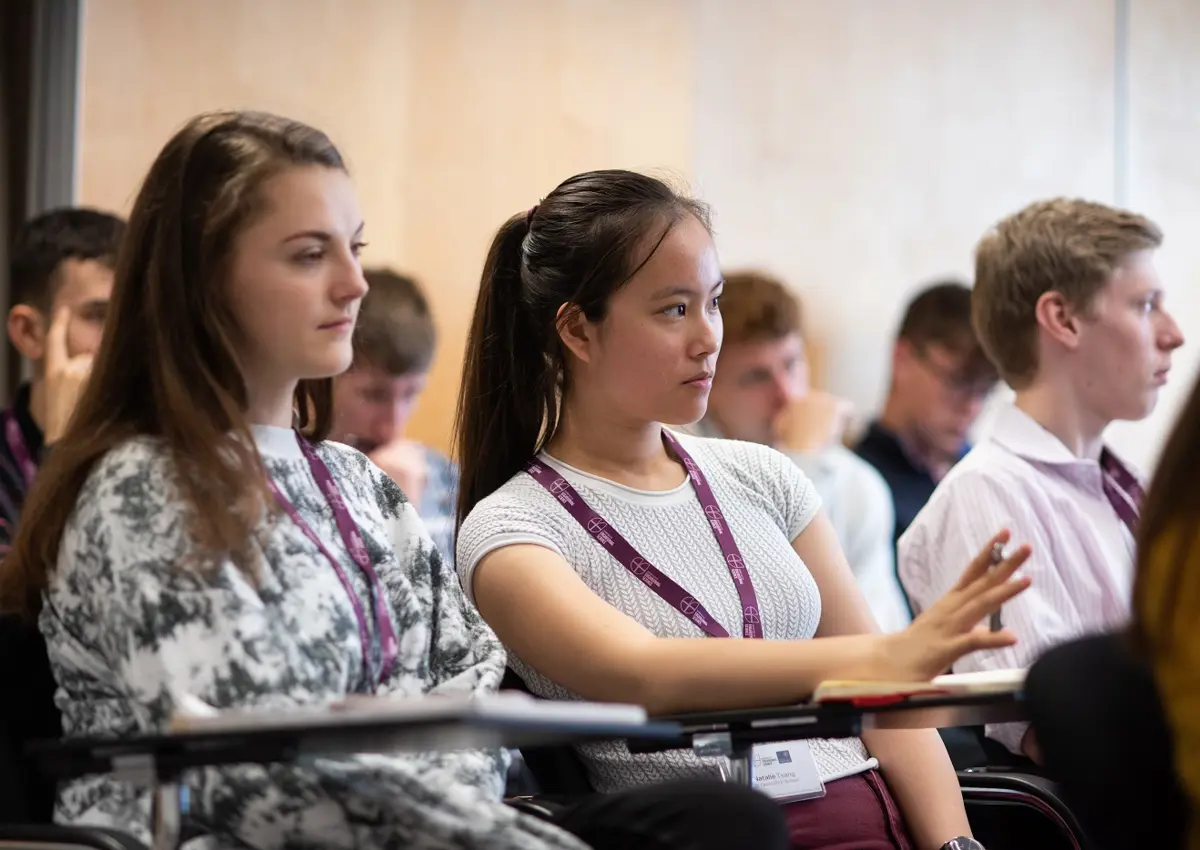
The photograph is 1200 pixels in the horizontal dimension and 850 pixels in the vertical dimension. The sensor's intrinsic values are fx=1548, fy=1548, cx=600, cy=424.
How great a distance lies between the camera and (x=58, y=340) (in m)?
3.46

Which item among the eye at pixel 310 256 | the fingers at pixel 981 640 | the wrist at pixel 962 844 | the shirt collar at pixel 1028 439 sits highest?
the eye at pixel 310 256

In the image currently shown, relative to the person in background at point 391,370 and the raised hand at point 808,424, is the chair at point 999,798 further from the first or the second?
the raised hand at point 808,424

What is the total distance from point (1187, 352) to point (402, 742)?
15.4ft

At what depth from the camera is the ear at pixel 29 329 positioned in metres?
3.54

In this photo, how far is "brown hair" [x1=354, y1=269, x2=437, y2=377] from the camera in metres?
3.88

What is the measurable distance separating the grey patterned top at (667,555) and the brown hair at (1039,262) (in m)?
0.88

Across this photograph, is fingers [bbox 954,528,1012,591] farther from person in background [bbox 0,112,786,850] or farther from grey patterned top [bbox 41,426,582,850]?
grey patterned top [bbox 41,426,582,850]

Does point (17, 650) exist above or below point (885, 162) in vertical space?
below

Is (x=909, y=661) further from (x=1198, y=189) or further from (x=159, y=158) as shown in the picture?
(x=1198, y=189)

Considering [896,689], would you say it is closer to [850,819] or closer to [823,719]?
[823,719]

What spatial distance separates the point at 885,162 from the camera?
5473mm

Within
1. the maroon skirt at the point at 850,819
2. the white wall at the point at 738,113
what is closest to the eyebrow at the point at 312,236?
the maroon skirt at the point at 850,819

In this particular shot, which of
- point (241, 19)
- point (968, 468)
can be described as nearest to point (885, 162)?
point (241, 19)

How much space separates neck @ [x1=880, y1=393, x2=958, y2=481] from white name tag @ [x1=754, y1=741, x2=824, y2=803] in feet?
8.58
